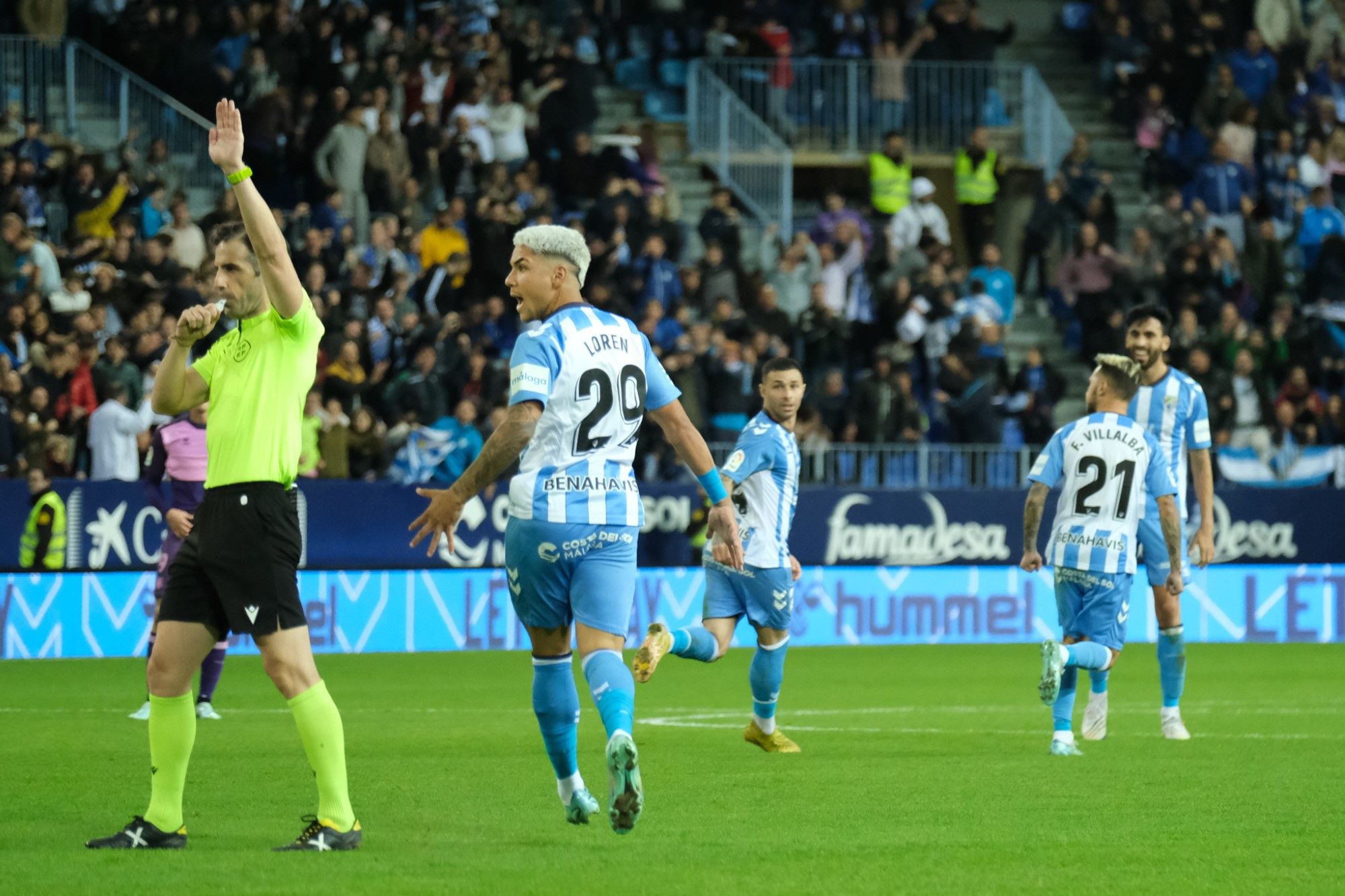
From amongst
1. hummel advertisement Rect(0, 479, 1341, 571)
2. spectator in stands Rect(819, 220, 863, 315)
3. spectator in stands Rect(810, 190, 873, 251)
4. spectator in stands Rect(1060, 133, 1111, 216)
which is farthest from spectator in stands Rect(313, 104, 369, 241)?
spectator in stands Rect(1060, 133, 1111, 216)

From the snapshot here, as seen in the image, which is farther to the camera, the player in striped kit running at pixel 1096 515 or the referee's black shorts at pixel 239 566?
the player in striped kit running at pixel 1096 515

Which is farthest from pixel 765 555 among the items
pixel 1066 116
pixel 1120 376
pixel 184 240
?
pixel 1066 116

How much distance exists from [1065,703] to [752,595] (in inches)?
71.4

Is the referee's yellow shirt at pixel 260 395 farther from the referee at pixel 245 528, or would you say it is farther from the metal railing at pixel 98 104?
the metal railing at pixel 98 104

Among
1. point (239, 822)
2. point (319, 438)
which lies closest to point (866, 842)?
point (239, 822)

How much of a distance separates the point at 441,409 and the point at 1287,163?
12772 millimetres

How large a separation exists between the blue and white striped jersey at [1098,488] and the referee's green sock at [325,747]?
524 cm

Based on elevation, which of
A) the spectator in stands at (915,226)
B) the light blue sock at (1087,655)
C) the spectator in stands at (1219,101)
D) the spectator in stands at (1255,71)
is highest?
the spectator in stands at (1255,71)

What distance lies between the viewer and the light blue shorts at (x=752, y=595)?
38.8ft

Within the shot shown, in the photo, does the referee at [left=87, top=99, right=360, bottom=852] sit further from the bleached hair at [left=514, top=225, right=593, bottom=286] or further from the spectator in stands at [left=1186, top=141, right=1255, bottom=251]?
the spectator in stands at [left=1186, top=141, right=1255, bottom=251]

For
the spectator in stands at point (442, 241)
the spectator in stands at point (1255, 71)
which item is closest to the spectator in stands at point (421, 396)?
the spectator in stands at point (442, 241)

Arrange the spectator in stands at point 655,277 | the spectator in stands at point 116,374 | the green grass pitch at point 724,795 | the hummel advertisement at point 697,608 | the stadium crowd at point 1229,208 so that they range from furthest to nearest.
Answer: the stadium crowd at point 1229,208
the spectator in stands at point 655,277
the spectator in stands at point 116,374
the hummel advertisement at point 697,608
the green grass pitch at point 724,795

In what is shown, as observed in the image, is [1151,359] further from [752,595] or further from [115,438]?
[115,438]

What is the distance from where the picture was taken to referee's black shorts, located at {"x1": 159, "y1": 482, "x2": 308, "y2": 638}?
729 cm
